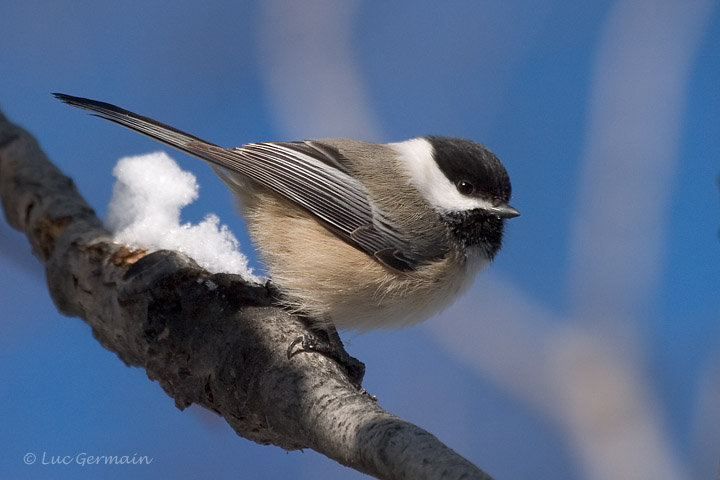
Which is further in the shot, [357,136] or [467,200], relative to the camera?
[357,136]

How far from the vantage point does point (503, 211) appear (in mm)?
2471

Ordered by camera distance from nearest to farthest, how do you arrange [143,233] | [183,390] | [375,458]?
[375,458]
[183,390]
[143,233]

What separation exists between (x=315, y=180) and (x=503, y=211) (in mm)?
722

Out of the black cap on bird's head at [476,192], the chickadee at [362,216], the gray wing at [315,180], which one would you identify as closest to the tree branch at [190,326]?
the chickadee at [362,216]

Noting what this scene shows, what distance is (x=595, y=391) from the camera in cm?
323

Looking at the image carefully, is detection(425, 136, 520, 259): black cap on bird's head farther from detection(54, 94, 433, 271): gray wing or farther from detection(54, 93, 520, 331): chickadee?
detection(54, 94, 433, 271): gray wing

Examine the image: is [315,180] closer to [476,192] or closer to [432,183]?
[432,183]

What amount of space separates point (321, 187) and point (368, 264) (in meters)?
0.37

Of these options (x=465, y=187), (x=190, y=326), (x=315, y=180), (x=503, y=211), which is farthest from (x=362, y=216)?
(x=190, y=326)

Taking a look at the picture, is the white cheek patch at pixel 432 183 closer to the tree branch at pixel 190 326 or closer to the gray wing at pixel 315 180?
the gray wing at pixel 315 180

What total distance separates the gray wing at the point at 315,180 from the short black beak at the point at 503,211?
0.32 m

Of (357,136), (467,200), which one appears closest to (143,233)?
(467,200)

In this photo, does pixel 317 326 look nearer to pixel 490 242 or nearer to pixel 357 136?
pixel 490 242

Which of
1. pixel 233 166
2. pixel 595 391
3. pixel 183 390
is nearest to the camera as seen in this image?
pixel 183 390
